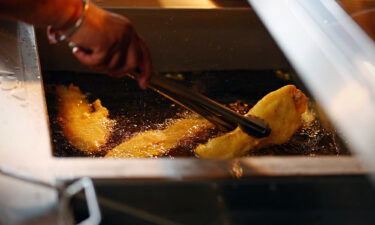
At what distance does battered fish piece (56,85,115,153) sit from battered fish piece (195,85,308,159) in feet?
1.25

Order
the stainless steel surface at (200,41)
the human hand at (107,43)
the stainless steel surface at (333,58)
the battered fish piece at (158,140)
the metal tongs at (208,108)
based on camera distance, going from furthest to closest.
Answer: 1. the stainless steel surface at (200,41)
2. the battered fish piece at (158,140)
3. the metal tongs at (208,108)
4. the human hand at (107,43)
5. the stainless steel surface at (333,58)

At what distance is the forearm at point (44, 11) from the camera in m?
1.12

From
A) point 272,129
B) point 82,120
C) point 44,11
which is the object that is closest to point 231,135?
point 272,129

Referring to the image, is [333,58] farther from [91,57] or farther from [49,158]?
[49,158]

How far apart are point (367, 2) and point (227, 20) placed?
69 centimetres

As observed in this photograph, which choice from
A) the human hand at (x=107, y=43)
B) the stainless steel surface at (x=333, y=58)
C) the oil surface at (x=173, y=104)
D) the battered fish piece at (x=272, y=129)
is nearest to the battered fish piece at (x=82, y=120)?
the oil surface at (x=173, y=104)

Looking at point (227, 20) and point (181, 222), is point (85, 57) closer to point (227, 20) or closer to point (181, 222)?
point (181, 222)

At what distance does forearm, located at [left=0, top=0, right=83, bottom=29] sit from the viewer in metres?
1.12

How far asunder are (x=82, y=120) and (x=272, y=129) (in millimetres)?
743

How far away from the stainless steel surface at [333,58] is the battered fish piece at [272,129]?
16.9 inches

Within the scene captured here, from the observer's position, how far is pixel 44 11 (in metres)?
1.13

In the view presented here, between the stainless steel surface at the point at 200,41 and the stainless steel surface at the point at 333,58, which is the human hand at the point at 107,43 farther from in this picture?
the stainless steel surface at the point at 200,41

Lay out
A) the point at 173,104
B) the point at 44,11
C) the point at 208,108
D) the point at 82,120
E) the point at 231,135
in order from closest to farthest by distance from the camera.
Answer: the point at 44,11 → the point at 208,108 → the point at 231,135 → the point at 82,120 → the point at 173,104

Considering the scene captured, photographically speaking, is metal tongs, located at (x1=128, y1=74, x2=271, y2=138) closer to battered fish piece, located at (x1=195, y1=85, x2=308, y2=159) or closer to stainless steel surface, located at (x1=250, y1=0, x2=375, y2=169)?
battered fish piece, located at (x1=195, y1=85, x2=308, y2=159)
